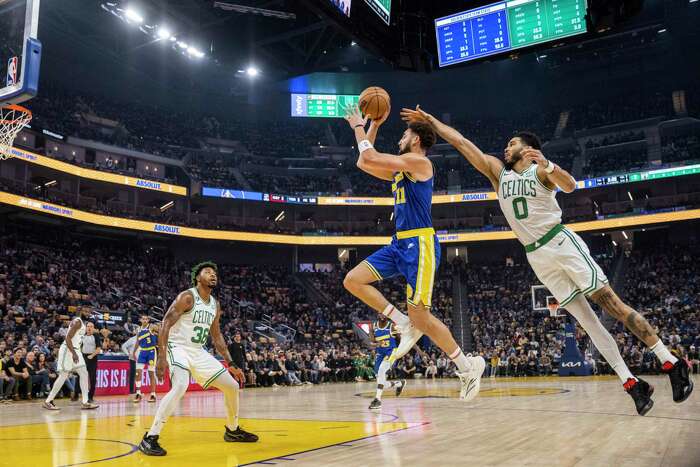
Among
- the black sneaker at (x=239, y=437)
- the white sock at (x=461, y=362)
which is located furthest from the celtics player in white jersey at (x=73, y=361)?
the white sock at (x=461, y=362)

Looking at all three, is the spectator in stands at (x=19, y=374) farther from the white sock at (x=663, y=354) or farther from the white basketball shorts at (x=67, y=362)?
the white sock at (x=663, y=354)

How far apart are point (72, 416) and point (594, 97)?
3963cm

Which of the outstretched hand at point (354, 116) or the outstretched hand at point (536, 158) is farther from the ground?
the outstretched hand at point (354, 116)

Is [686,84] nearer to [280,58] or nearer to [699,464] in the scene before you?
[280,58]

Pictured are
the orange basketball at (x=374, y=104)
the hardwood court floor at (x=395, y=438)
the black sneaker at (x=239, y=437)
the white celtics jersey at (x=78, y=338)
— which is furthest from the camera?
the white celtics jersey at (x=78, y=338)

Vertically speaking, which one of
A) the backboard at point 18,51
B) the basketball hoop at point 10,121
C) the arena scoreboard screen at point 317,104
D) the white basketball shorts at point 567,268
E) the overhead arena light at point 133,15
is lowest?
the white basketball shorts at point 567,268

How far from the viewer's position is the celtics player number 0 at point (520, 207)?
205 inches

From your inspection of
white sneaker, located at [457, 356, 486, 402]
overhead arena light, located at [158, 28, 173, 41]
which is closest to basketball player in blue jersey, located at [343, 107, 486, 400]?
white sneaker, located at [457, 356, 486, 402]

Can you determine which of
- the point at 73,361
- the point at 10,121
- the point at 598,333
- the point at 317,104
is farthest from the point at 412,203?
the point at 317,104

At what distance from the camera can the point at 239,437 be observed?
5766 mm

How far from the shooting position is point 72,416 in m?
9.55

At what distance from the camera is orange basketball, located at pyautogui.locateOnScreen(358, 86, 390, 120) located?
231 inches

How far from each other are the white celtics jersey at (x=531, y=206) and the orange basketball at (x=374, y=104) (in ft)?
4.72

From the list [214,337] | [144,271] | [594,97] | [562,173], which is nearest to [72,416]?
[214,337]
